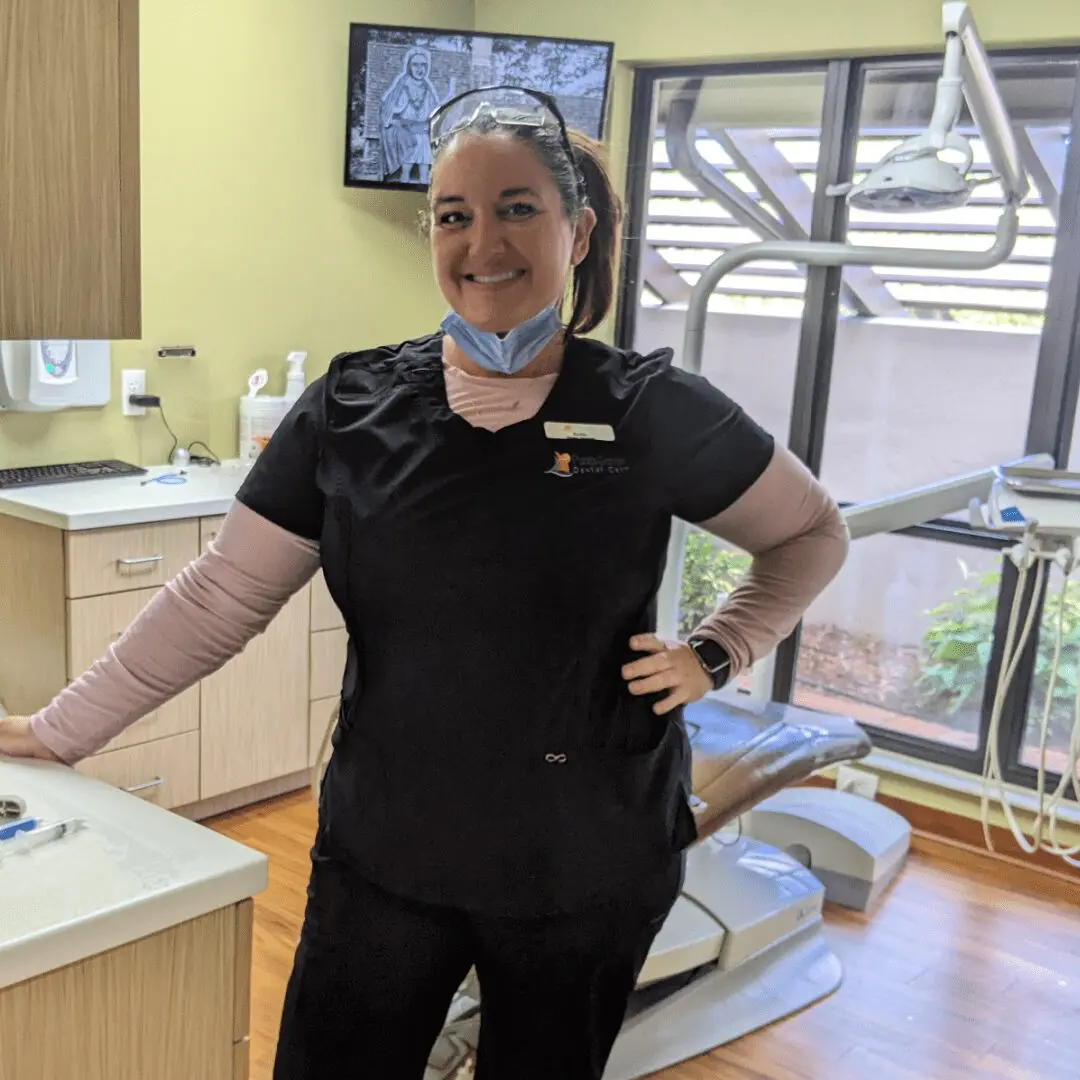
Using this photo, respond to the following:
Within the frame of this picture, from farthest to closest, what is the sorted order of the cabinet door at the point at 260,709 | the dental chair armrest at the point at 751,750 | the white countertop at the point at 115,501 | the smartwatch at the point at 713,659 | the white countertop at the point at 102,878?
the cabinet door at the point at 260,709, the white countertop at the point at 115,501, the dental chair armrest at the point at 751,750, the smartwatch at the point at 713,659, the white countertop at the point at 102,878

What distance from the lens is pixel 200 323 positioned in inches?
129

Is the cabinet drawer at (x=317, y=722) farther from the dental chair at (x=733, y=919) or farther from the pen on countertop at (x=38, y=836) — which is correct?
the pen on countertop at (x=38, y=836)

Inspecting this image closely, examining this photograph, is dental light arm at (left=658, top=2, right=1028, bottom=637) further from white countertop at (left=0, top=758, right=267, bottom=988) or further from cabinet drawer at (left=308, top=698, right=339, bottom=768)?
white countertop at (left=0, top=758, right=267, bottom=988)

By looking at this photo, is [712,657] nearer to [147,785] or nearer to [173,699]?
[173,699]

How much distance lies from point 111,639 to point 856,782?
6.43ft

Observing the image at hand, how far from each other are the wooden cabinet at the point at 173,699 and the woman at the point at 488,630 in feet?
5.04

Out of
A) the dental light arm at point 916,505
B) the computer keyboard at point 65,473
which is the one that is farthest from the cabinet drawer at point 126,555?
the dental light arm at point 916,505

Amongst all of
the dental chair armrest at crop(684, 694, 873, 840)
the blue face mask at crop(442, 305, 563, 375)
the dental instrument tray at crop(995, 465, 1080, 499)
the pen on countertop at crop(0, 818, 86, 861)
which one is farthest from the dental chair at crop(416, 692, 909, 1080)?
the blue face mask at crop(442, 305, 563, 375)

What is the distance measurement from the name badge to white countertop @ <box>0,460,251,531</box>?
1555 mm

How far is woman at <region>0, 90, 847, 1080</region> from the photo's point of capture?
1121 mm

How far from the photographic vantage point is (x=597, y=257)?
1.30 metres

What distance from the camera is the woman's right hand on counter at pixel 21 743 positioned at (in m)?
1.24

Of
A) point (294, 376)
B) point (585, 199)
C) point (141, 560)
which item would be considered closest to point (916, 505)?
point (585, 199)

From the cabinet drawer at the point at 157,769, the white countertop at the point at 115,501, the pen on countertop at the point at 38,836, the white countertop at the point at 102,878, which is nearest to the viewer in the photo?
the white countertop at the point at 102,878
